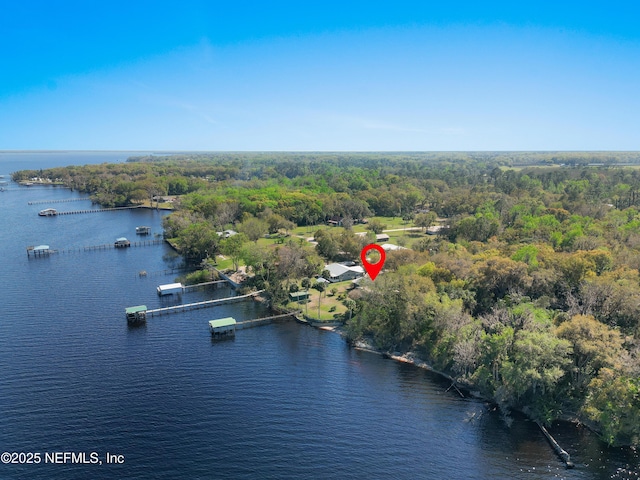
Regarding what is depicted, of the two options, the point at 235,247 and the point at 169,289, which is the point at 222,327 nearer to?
the point at 169,289

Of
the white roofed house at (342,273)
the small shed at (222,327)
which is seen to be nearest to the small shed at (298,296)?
the white roofed house at (342,273)

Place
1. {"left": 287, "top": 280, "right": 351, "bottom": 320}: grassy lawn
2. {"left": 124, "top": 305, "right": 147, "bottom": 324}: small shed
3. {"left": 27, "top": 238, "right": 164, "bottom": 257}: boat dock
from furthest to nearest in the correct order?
1. {"left": 27, "top": 238, "right": 164, "bottom": 257}: boat dock
2. {"left": 287, "top": 280, "right": 351, "bottom": 320}: grassy lawn
3. {"left": 124, "top": 305, "right": 147, "bottom": 324}: small shed

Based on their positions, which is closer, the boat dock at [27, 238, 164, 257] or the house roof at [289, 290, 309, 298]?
the house roof at [289, 290, 309, 298]

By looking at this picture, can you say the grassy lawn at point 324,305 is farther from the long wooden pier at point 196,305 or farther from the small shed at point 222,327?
the small shed at point 222,327

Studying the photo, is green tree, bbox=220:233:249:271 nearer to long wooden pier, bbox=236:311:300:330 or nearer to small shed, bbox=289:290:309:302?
small shed, bbox=289:290:309:302

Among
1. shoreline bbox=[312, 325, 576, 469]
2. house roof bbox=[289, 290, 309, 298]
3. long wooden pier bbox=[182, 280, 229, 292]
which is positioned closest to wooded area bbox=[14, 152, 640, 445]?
shoreline bbox=[312, 325, 576, 469]

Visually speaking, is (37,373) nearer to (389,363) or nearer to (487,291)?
(389,363)
